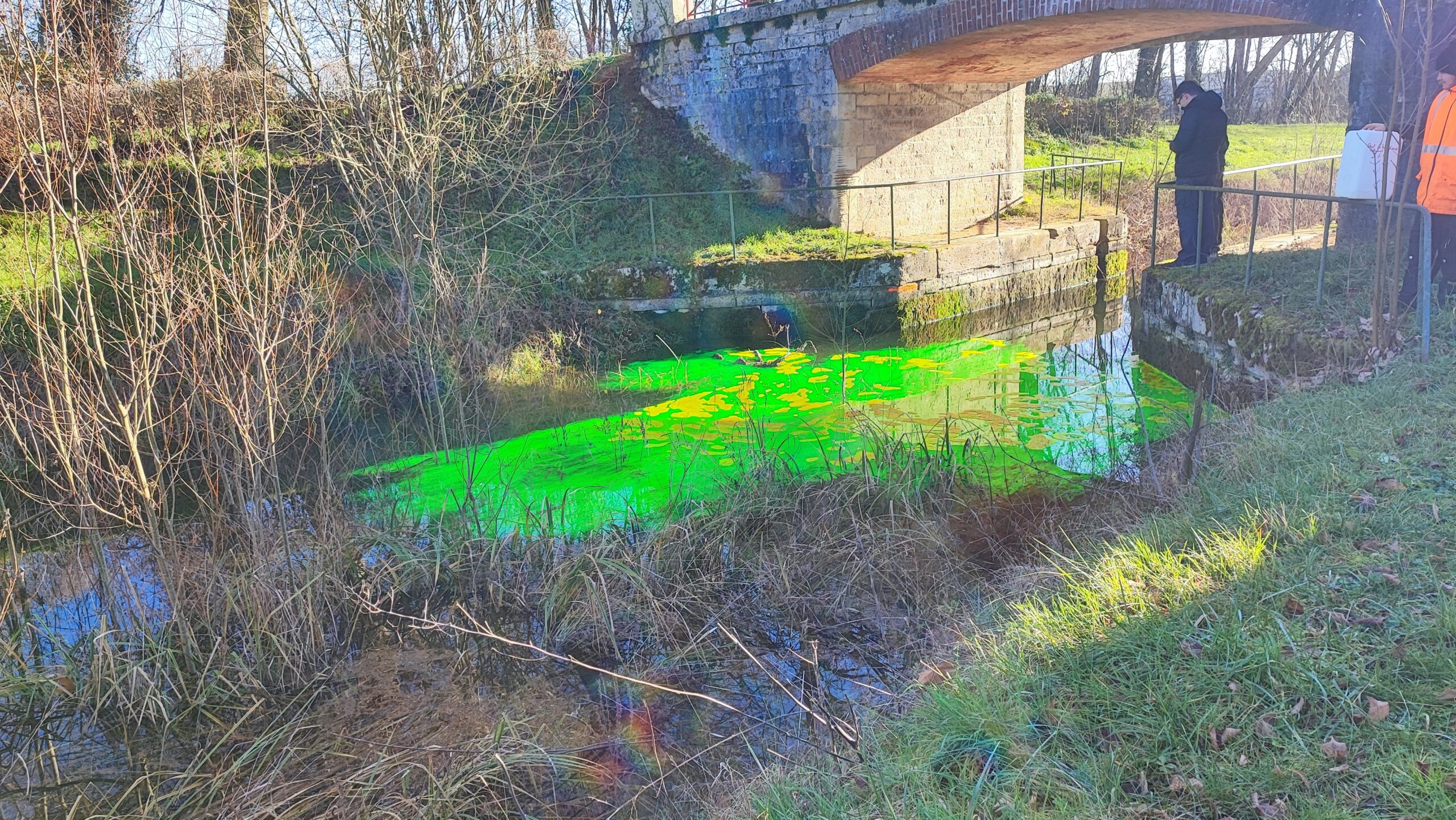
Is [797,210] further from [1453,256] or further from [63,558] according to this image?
[63,558]

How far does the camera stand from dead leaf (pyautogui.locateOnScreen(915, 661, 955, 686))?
11.9 ft

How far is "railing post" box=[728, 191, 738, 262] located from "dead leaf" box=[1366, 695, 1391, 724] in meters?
9.00

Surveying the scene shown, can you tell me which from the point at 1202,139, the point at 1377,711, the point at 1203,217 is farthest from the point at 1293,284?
the point at 1377,711

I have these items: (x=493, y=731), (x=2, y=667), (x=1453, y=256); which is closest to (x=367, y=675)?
(x=493, y=731)

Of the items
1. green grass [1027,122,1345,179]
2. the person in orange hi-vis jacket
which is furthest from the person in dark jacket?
green grass [1027,122,1345,179]

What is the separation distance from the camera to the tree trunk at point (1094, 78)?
2230 centimetres

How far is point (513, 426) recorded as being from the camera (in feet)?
27.6

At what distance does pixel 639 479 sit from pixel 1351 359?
437 cm

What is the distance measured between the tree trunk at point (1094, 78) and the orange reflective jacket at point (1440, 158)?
17060mm

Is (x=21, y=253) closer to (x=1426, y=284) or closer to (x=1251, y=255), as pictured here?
(x=1251, y=255)

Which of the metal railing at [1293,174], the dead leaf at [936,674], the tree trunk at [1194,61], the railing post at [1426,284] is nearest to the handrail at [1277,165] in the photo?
the metal railing at [1293,174]

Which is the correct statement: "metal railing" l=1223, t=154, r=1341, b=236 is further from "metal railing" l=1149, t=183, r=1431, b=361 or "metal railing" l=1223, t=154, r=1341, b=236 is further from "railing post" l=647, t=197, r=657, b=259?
"railing post" l=647, t=197, r=657, b=259

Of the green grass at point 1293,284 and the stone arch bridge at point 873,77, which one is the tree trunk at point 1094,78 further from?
the green grass at point 1293,284

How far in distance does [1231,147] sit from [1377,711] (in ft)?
67.5
